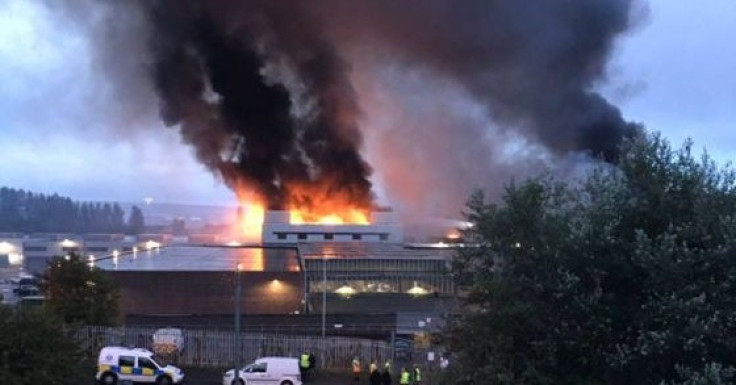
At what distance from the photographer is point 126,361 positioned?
62.0 feet

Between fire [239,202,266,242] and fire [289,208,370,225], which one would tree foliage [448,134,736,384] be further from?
fire [239,202,266,242]

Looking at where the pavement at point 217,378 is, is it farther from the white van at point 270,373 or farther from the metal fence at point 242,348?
the white van at point 270,373

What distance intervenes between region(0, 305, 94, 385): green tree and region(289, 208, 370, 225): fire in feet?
160

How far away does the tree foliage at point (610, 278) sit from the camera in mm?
7246

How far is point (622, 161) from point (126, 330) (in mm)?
17410

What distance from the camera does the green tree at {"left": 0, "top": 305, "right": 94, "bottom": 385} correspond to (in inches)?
463

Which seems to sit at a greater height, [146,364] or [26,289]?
[26,289]

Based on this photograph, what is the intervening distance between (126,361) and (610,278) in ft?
44.2

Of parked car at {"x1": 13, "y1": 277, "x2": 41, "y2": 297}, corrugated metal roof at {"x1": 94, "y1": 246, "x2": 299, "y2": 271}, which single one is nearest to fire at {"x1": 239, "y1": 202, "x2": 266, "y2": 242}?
corrugated metal roof at {"x1": 94, "y1": 246, "x2": 299, "y2": 271}

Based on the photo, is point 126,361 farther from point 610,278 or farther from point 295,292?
point 610,278

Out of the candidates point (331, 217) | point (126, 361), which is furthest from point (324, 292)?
point (331, 217)

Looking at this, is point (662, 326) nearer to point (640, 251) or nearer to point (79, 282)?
point (640, 251)

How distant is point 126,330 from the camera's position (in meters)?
22.8

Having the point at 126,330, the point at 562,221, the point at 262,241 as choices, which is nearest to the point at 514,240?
the point at 562,221
